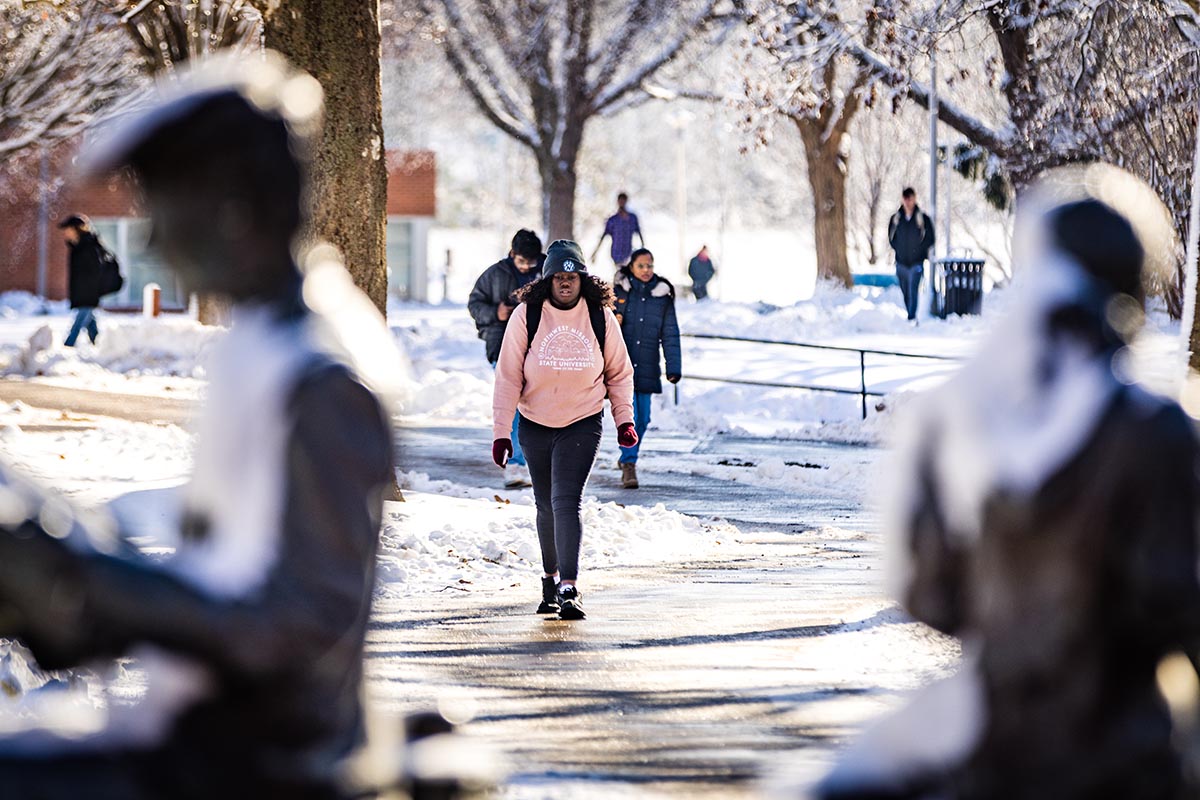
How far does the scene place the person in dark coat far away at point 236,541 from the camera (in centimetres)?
270

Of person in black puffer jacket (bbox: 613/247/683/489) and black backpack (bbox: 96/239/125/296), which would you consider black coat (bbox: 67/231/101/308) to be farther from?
person in black puffer jacket (bbox: 613/247/683/489)

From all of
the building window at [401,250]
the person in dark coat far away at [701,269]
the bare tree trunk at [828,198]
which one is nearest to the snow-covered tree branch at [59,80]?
the bare tree trunk at [828,198]

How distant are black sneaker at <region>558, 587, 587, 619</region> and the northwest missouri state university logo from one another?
44.3 inches

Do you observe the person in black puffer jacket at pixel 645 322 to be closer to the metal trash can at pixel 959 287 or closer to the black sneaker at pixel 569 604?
the black sneaker at pixel 569 604

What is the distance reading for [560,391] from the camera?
10031 millimetres

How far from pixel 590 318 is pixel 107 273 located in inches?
725

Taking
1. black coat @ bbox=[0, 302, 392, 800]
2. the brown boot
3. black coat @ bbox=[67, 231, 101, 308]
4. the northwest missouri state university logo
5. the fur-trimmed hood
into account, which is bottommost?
the brown boot

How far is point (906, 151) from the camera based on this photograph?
62.4 m

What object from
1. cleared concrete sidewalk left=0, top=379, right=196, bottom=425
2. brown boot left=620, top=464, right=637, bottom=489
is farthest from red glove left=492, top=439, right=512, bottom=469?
cleared concrete sidewalk left=0, top=379, right=196, bottom=425

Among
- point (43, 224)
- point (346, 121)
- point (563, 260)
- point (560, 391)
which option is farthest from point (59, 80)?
point (560, 391)

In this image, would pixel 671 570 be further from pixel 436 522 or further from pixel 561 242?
pixel 561 242

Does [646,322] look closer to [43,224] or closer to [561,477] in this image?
[561,477]

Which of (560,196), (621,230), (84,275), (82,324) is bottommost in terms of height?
(82,324)

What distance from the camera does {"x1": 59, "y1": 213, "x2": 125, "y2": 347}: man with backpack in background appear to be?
1065 inches
